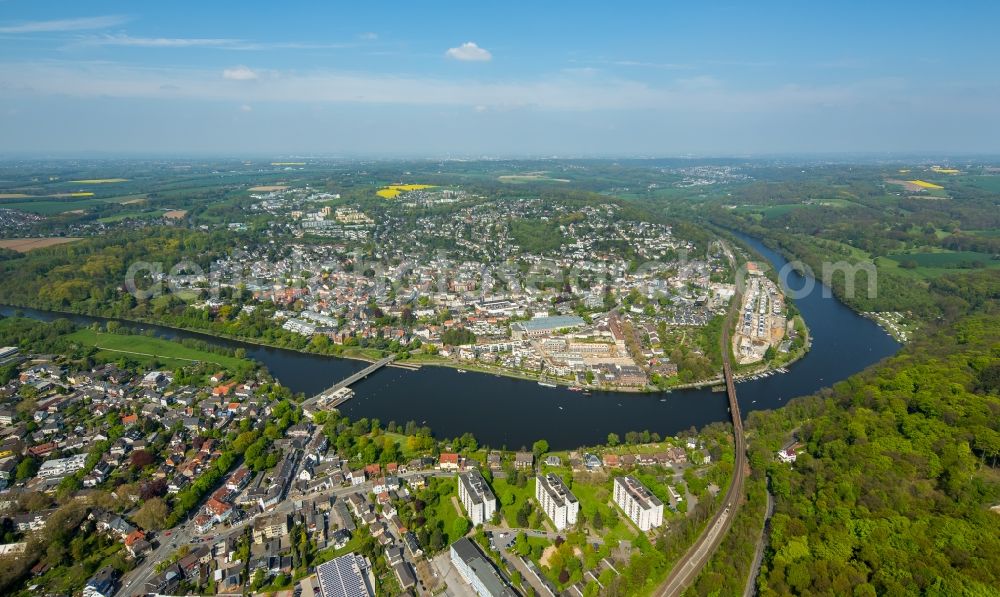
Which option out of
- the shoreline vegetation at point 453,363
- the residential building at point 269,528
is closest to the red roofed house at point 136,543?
the residential building at point 269,528

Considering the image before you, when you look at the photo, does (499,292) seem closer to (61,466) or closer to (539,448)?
(539,448)

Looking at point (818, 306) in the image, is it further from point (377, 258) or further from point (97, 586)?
point (97, 586)

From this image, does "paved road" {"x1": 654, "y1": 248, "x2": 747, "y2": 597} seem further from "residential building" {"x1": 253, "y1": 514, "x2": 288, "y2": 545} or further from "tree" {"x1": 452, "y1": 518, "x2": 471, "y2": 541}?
"residential building" {"x1": 253, "y1": 514, "x2": 288, "y2": 545}

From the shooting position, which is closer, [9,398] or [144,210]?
[9,398]

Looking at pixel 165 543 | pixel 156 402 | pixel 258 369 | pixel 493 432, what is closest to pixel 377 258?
pixel 258 369

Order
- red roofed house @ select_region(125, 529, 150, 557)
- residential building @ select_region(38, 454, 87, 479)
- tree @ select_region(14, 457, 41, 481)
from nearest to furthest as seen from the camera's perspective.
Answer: red roofed house @ select_region(125, 529, 150, 557) < tree @ select_region(14, 457, 41, 481) < residential building @ select_region(38, 454, 87, 479)

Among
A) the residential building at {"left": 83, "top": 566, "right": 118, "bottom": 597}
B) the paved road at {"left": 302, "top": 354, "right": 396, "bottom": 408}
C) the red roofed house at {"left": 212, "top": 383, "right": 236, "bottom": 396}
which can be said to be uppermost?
the red roofed house at {"left": 212, "top": 383, "right": 236, "bottom": 396}

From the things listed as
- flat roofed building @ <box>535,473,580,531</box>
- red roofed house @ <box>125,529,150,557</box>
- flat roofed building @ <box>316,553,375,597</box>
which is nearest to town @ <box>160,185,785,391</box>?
flat roofed building @ <box>535,473,580,531</box>
